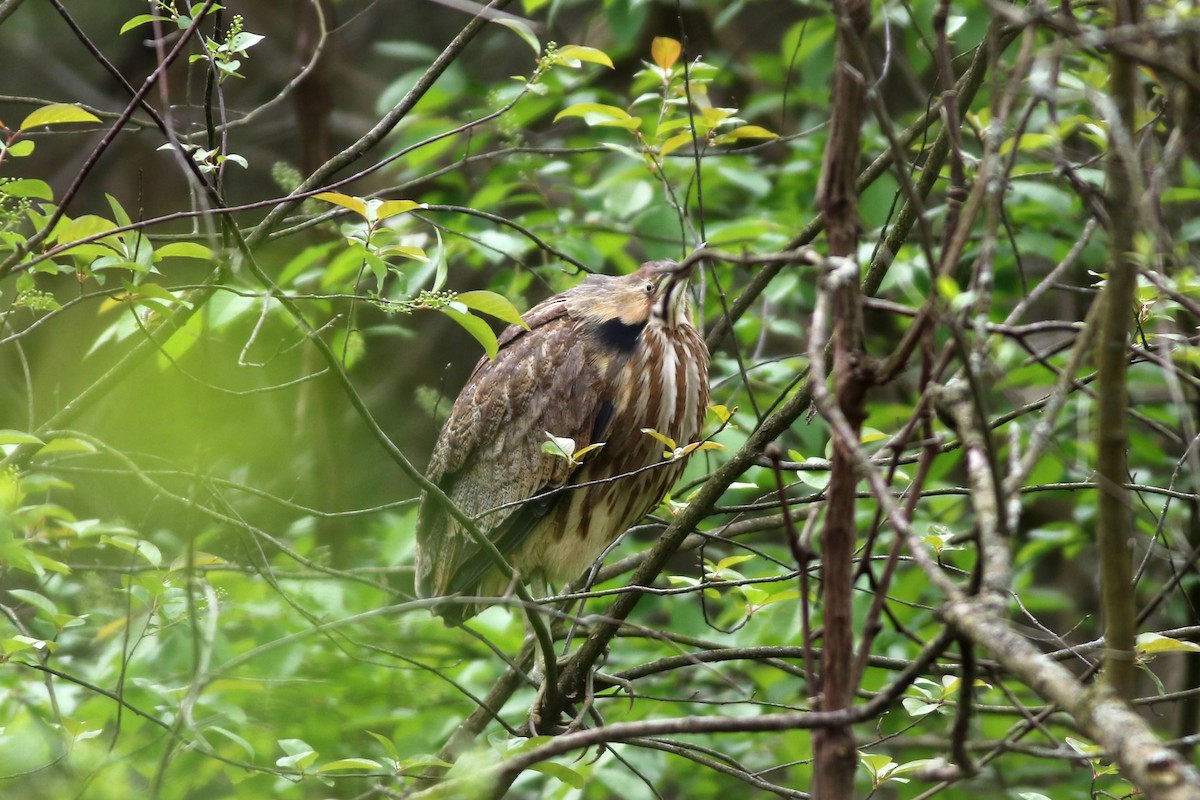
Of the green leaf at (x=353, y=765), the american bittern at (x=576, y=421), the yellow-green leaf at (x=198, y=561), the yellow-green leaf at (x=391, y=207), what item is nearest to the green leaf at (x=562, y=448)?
the yellow-green leaf at (x=391, y=207)

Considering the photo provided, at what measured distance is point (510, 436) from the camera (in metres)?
3.77

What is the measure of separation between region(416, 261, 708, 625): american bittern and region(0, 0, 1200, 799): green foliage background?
0.19m

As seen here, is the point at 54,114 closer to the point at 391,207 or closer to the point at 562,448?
the point at 391,207

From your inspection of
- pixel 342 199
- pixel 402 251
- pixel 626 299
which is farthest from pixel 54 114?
pixel 626 299

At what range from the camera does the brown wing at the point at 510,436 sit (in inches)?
142

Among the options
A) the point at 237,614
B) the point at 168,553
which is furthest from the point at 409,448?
the point at 237,614

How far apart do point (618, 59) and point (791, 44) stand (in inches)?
64.6

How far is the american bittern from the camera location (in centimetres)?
360

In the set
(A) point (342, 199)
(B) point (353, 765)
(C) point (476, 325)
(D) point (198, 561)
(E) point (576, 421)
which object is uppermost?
(A) point (342, 199)

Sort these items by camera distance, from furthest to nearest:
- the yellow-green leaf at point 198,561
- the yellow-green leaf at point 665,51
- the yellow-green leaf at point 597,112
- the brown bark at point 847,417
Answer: the yellow-green leaf at point 665,51 < the yellow-green leaf at point 597,112 < the yellow-green leaf at point 198,561 < the brown bark at point 847,417

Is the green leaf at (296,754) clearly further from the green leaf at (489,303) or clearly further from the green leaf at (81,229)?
the green leaf at (81,229)

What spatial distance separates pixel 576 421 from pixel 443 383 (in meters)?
0.41

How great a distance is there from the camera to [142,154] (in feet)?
23.9

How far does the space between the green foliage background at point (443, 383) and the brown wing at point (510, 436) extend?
18 cm
